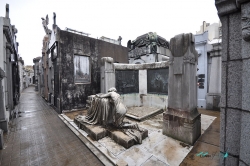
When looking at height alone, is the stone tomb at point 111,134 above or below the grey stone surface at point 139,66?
below

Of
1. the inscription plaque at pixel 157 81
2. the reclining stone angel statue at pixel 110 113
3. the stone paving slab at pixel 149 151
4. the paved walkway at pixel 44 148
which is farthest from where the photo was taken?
the inscription plaque at pixel 157 81

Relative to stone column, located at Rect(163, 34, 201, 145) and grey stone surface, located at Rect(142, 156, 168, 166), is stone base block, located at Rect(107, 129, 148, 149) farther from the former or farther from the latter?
stone column, located at Rect(163, 34, 201, 145)

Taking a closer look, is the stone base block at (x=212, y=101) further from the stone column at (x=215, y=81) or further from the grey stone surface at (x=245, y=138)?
the grey stone surface at (x=245, y=138)

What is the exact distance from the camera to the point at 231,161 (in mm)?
1784

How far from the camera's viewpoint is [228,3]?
1682 millimetres

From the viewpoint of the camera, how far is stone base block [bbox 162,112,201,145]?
3619 mm

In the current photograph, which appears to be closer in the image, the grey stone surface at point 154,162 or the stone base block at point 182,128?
the grey stone surface at point 154,162

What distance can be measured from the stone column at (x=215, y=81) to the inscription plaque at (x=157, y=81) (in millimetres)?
3626

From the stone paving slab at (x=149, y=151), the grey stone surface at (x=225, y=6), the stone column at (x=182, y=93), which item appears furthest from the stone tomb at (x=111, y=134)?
the grey stone surface at (x=225, y=6)

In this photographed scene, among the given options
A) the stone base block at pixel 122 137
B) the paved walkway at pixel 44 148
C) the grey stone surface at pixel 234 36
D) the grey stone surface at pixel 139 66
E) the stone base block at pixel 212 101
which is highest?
the grey stone surface at pixel 139 66

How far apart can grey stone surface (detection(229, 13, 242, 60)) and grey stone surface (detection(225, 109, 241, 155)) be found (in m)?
0.89

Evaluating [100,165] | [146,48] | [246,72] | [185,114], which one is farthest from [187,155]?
[146,48]

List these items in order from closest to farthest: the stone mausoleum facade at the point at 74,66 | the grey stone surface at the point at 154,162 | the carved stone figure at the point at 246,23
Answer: the carved stone figure at the point at 246,23
the grey stone surface at the point at 154,162
the stone mausoleum facade at the point at 74,66

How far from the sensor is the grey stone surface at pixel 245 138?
1533mm
